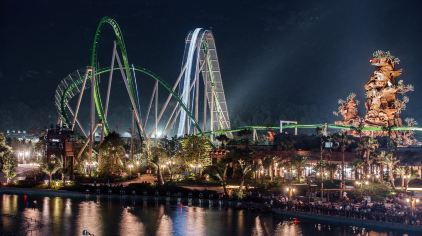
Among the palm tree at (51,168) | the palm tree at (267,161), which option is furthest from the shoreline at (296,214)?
the palm tree at (267,161)

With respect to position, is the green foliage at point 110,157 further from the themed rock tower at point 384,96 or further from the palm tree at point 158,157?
the themed rock tower at point 384,96

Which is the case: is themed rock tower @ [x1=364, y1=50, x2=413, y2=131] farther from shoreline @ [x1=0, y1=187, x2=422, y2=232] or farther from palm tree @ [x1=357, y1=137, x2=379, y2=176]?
shoreline @ [x1=0, y1=187, x2=422, y2=232]

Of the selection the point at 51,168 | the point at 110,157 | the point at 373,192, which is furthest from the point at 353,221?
the point at 110,157

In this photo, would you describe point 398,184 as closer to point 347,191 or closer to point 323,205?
point 347,191

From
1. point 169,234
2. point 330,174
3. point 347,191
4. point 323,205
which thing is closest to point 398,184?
point 330,174

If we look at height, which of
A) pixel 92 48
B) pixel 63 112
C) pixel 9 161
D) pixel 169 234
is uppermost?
pixel 92 48

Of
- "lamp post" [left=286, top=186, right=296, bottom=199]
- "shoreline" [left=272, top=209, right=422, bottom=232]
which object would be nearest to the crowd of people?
"shoreline" [left=272, top=209, right=422, bottom=232]

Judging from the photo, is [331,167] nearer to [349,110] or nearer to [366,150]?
[366,150]
